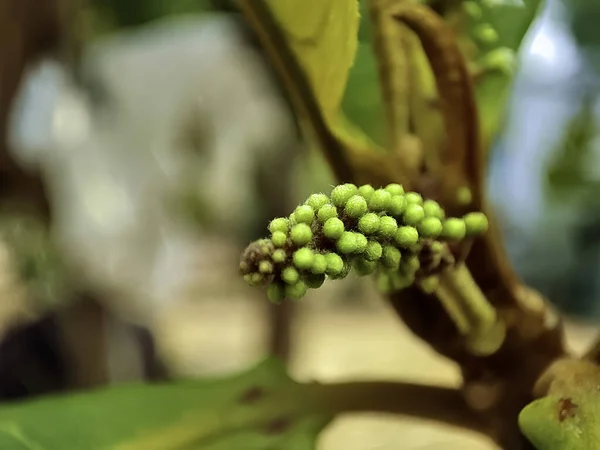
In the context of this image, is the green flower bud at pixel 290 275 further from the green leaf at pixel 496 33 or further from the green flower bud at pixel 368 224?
the green leaf at pixel 496 33

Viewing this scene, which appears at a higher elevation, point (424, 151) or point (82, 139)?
point (424, 151)

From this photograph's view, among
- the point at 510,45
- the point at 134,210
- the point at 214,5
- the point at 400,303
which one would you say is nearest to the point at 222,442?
the point at 400,303

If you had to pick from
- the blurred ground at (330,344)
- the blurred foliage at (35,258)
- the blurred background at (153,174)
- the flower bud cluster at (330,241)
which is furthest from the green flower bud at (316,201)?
the blurred foliage at (35,258)

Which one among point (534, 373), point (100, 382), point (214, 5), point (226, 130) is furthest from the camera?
point (226, 130)

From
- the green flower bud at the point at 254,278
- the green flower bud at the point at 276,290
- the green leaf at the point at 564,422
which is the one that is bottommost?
the green leaf at the point at 564,422

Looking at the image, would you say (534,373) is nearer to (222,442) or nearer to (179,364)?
(222,442)

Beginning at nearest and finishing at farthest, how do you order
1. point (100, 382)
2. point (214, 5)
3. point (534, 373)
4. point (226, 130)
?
point (534, 373) → point (214, 5) → point (100, 382) → point (226, 130)

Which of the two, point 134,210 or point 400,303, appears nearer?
point 400,303
